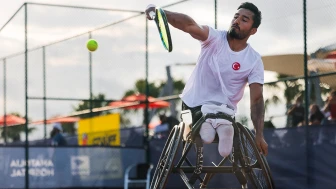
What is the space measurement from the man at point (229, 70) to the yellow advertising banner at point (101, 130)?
7.28 meters

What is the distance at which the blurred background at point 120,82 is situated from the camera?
33.8 ft

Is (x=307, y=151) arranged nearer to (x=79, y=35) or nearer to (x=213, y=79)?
(x=213, y=79)

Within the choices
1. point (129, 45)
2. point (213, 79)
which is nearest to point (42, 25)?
point (129, 45)

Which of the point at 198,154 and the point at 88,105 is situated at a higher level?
the point at 88,105

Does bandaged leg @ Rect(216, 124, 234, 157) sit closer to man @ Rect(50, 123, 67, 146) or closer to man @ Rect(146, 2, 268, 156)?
man @ Rect(146, 2, 268, 156)

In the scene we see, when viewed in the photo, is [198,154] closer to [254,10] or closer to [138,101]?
[254,10]

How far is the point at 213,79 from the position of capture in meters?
6.46

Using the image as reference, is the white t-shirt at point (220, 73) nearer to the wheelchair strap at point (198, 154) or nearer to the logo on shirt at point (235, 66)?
the logo on shirt at point (235, 66)

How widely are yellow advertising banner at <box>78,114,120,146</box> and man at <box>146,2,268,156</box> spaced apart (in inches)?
287

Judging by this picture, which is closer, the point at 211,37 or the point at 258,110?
the point at 211,37

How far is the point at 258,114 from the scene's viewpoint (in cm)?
653

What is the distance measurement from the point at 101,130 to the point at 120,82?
1326mm

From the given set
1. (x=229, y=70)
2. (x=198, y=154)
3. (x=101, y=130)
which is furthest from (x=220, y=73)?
(x=101, y=130)

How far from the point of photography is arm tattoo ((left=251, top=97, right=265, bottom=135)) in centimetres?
651
